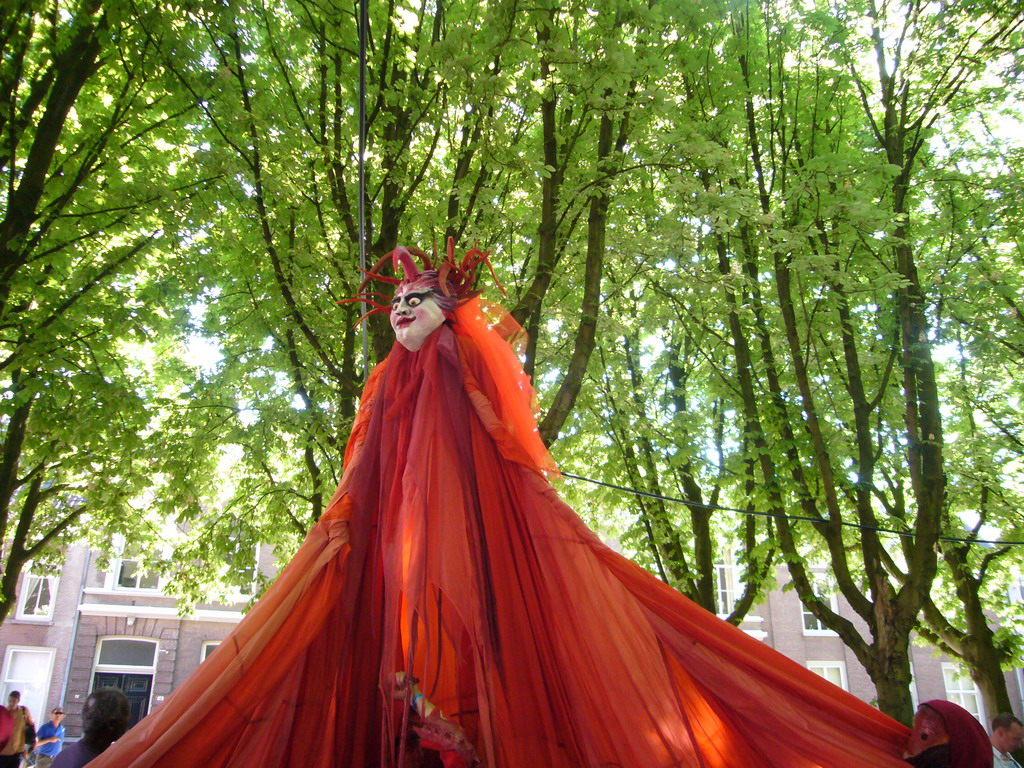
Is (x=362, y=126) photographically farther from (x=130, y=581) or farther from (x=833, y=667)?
(x=833, y=667)

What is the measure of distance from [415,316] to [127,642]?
1865 cm

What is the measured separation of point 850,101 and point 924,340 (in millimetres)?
2783

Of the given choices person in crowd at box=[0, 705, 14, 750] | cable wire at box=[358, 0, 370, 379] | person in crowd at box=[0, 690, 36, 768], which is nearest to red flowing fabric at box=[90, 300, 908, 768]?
cable wire at box=[358, 0, 370, 379]

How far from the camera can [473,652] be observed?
2609 mm

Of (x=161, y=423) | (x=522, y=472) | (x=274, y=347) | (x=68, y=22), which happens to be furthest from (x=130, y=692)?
(x=522, y=472)

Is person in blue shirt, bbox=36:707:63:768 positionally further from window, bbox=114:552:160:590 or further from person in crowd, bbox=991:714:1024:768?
person in crowd, bbox=991:714:1024:768

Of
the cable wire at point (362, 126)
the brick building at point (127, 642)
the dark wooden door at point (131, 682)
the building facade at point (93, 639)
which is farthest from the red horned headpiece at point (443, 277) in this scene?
the dark wooden door at point (131, 682)

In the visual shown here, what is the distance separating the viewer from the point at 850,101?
24.7ft

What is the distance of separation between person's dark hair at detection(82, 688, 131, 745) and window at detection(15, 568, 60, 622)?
1822 cm

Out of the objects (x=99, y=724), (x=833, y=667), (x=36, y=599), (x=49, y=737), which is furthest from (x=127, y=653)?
(x=99, y=724)

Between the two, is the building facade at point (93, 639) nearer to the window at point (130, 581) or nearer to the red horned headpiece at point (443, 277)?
the window at point (130, 581)

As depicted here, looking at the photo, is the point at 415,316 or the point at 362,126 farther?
the point at 362,126

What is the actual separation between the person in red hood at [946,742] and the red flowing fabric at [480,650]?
78mm

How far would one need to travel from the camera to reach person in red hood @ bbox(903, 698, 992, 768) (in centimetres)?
292
